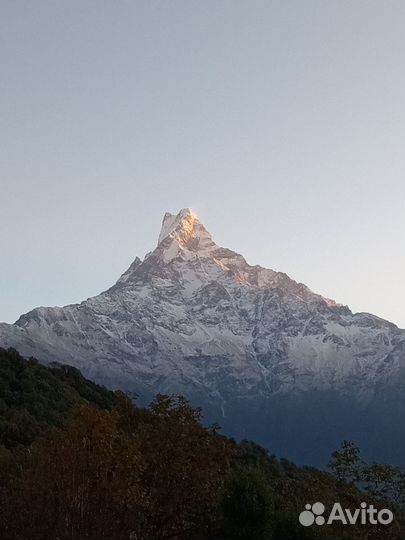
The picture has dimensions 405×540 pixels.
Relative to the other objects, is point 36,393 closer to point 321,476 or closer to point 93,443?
point 321,476

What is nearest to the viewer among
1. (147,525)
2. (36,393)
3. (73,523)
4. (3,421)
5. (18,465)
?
(73,523)

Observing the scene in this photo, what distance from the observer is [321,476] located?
50.1m

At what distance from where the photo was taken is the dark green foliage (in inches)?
2385

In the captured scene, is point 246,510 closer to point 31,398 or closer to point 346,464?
point 346,464

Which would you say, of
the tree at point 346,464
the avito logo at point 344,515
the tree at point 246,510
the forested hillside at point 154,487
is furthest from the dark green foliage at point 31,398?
the tree at point 346,464

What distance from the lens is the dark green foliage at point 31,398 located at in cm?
6058

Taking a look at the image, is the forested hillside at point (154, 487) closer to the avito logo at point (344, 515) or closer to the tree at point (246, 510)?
the tree at point (246, 510)

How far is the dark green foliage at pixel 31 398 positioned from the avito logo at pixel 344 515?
22.1 meters

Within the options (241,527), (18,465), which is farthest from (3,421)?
(241,527)

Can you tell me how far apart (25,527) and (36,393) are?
4985cm

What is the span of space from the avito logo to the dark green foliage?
2211 cm

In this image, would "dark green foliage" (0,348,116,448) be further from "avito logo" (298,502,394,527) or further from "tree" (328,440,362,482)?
"tree" (328,440,362,482)

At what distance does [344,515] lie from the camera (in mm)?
43125

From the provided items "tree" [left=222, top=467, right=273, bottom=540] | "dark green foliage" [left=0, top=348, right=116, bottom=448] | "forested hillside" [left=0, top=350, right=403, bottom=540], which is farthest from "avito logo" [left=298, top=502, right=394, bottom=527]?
"dark green foliage" [left=0, top=348, right=116, bottom=448]
